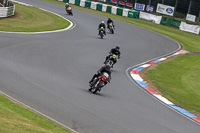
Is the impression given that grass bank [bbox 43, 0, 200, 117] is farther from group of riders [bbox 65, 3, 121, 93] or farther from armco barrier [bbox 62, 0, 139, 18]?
armco barrier [bbox 62, 0, 139, 18]

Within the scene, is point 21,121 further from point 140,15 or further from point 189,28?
point 140,15

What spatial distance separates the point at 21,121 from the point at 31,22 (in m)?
25.2

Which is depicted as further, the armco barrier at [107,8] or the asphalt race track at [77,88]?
the armco barrier at [107,8]

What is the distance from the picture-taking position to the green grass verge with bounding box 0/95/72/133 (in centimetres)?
818

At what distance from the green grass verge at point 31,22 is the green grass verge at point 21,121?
17.0 metres

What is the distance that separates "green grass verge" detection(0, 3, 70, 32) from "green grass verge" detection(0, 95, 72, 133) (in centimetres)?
1702

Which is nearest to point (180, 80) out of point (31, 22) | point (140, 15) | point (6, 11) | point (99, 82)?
point (99, 82)

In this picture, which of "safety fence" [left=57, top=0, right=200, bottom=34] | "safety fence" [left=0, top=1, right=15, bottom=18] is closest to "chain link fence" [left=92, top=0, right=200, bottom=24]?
"safety fence" [left=57, top=0, right=200, bottom=34]

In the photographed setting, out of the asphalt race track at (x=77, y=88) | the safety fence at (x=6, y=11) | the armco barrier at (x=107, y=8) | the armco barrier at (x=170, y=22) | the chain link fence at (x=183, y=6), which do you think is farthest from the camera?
the armco barrier at (x=107, y=8)

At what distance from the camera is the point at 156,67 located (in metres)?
25.0

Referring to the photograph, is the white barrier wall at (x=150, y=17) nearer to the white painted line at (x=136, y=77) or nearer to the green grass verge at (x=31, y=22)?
the green grass verge at (x=31, y=22)

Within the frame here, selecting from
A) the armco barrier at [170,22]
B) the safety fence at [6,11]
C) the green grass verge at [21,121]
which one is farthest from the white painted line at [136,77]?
the armco barrier at [170,22]

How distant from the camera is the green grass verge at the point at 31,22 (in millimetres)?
28791

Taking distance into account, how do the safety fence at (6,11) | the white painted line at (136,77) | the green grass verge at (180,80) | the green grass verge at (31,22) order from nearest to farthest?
the green grass verge at (180,80) < the white painted line at (136,77) < the green grass verge at (31,22) < the safety fence at (6,11)
